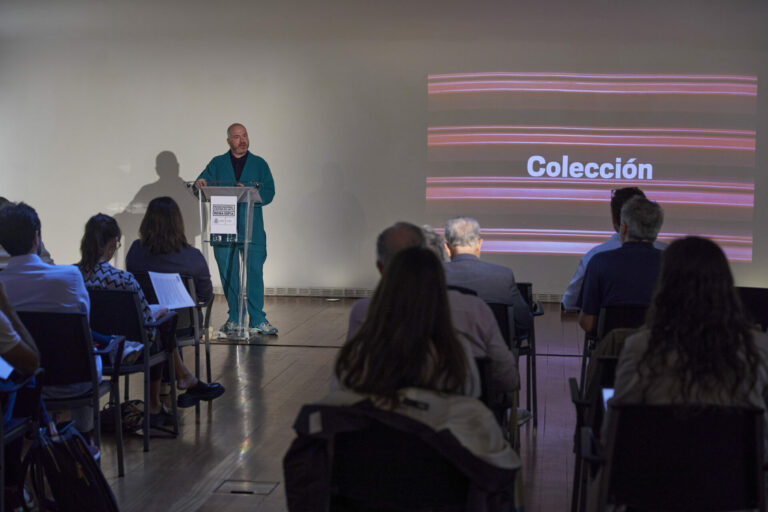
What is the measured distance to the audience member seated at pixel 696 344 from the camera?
2.18m

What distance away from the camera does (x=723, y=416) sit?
2.09 meters

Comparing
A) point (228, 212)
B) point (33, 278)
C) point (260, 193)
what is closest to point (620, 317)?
point (33, 278)

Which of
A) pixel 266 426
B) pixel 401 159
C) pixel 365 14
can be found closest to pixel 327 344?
pixel 266 426

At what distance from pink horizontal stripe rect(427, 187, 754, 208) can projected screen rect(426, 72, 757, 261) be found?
0.01 m

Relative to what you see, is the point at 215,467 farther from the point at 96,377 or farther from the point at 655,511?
the point at 655,511

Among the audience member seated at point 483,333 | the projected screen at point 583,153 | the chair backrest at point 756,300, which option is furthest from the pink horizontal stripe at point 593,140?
the audience member seated at point 483,333

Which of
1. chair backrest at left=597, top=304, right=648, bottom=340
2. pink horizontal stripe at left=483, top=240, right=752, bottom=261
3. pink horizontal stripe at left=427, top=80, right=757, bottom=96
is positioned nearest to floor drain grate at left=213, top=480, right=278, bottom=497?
chair backrest at left=597, top=304, right=648, bottom=340

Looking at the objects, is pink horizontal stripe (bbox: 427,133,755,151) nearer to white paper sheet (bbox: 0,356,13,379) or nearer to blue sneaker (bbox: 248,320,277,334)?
blue sneaker (bbox: 248,320,277,334)

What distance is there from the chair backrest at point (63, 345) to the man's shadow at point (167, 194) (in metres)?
6.31

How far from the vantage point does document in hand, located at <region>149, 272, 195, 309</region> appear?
15.2 feet

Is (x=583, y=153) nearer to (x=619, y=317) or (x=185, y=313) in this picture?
(x=185, y=313)

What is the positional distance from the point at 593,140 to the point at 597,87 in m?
0.55

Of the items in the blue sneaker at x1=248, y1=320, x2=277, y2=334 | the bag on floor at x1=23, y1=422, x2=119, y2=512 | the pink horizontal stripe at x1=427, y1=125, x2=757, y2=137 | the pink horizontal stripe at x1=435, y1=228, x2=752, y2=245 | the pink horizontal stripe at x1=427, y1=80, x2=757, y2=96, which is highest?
the pink horizontal stripe at x1=427, y1=80, x2=757, y2=96

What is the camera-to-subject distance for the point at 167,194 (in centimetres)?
973
